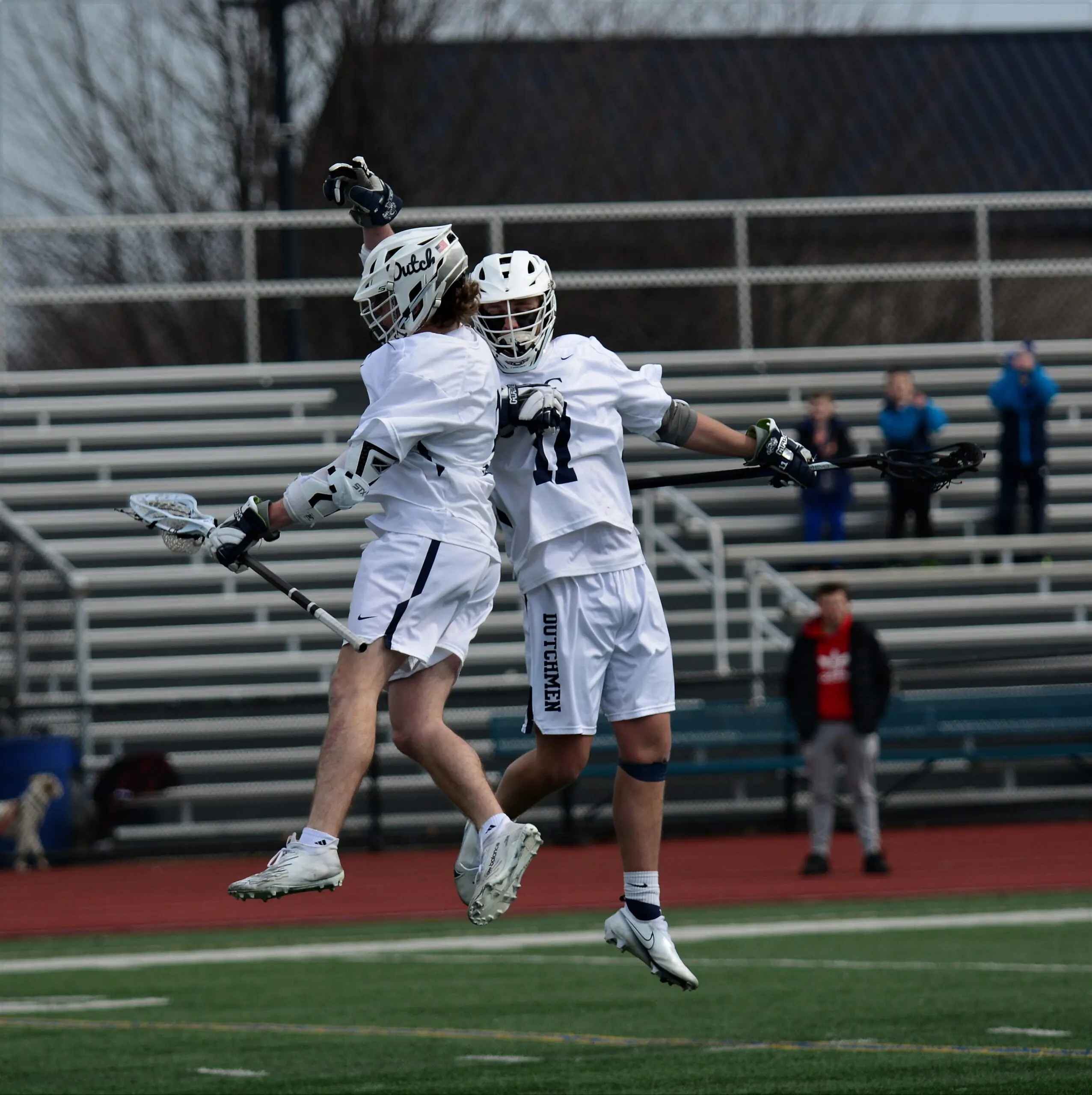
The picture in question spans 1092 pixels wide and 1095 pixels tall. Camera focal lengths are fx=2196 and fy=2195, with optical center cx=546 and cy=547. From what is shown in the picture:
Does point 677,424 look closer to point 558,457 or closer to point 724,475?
point 724,475

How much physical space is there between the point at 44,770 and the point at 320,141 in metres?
13.5

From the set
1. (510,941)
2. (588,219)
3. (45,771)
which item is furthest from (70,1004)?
(588,219)

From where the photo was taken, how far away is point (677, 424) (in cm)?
738

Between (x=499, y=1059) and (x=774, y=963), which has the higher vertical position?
(x=499, y=1059)

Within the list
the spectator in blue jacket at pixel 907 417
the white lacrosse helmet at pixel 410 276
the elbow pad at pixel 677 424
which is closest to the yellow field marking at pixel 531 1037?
Result: the elbow pad at pixel 677 424

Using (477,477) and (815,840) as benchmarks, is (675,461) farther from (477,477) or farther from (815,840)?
(477,477)

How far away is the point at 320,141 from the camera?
94.4ft

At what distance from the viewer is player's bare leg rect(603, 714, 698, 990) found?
7.30 metres

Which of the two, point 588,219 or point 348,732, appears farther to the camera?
point 588,219

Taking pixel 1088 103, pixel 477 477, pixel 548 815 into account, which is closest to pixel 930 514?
pixel 548 815

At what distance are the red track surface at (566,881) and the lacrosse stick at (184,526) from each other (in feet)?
25.9

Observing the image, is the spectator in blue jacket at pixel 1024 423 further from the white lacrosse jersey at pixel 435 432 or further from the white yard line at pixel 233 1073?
the white lacrosse jersey at pixel 435 432

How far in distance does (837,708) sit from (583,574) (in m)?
8.26

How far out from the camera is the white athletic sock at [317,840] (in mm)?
6551
